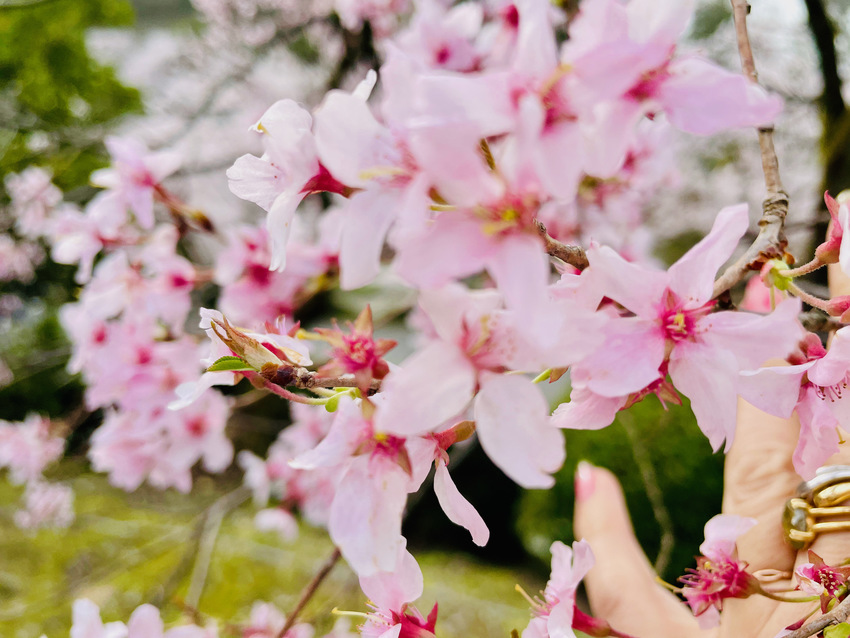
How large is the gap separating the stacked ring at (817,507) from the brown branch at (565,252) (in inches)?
13.4

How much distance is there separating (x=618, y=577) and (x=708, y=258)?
699 millimetres

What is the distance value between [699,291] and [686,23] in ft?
0.46

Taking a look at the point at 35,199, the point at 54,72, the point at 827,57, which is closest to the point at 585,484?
the point at 827,57

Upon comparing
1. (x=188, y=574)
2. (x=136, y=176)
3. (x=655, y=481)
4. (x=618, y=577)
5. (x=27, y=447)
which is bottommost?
(x=188, y=574)

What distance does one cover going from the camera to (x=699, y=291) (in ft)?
0.97

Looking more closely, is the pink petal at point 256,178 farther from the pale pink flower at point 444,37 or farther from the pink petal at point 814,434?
the pale pink flower at point 444,37

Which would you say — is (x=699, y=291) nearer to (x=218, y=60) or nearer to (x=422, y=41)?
(x=422, y=41)

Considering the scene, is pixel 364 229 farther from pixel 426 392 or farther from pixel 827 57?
pixel 827 57

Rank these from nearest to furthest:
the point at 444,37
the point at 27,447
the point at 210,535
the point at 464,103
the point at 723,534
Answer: the point at 464,103
the point at 723,534
the point at 444,37
the point at 210,535
the point at 27,447

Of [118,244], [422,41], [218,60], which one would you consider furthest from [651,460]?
[218,60]

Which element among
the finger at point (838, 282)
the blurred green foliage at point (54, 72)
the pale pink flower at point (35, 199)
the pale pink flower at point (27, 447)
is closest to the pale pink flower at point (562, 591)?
the finger at point (838, 282)

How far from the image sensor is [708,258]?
0.29m

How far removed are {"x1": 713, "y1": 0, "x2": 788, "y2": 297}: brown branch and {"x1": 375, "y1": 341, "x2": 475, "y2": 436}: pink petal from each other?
7.2 inches

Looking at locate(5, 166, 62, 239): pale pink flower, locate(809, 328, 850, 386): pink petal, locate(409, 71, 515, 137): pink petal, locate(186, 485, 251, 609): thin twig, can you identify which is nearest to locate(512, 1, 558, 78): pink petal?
locate(409, 71, 515, 137): pink petal
